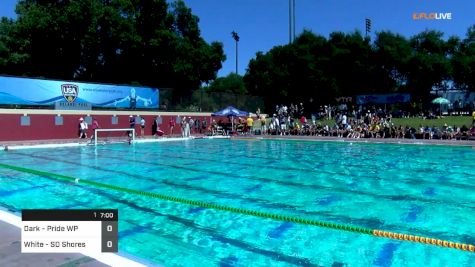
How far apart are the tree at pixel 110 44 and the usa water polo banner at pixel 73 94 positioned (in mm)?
3806

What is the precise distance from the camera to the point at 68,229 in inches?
111

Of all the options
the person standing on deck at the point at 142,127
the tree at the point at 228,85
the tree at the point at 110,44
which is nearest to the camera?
the person standing on deck at the point at 142,127

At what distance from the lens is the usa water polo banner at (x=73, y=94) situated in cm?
2347

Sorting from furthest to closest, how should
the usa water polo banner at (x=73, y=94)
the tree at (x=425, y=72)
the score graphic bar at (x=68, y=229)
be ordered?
the tree at (x=425, y=72) < the usa water polo banner at (x=73, y=94) < the score graphic bar at (x=68, y=229)

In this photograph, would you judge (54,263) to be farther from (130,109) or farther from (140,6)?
(140,6)

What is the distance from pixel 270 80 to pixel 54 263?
4606cm

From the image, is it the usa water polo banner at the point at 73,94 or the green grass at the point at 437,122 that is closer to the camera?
the usa water polo banner at the point at 73,94

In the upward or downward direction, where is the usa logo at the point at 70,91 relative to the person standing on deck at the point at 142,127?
upward

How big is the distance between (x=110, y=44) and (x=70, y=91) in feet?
40.5

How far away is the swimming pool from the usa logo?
10986mm

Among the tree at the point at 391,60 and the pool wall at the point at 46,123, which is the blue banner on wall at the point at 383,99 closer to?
the tree at the point at 391,60

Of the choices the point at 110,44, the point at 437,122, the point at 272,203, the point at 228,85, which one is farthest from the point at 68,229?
the point at 228,85

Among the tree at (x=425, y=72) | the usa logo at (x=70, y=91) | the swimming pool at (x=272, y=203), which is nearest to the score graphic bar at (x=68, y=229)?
the swimming pool at (x=272, y=203)

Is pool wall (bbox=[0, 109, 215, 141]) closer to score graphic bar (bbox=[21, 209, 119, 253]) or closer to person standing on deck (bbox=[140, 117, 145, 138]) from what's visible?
person standing on deck (bbox=[140, 117, 145, 138])
